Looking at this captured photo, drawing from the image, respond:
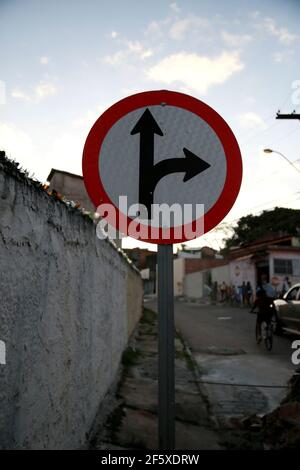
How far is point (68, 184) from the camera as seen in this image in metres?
8.38

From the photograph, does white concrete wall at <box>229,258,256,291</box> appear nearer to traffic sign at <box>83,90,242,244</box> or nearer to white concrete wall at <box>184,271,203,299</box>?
white concrete wall at <box>184,271,203,299</box>

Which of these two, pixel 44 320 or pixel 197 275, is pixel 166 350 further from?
pixel 197 275

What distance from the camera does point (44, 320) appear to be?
2.23 m

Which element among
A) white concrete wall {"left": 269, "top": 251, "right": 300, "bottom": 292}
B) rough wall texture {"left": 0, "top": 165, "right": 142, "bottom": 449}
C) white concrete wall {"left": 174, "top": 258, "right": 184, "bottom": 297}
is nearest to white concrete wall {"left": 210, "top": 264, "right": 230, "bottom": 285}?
white concrete wall {"left": 269, "top": 251, "right": 300, "bottom": 292}

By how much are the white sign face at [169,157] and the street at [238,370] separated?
3.43 metres

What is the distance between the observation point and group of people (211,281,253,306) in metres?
26.2

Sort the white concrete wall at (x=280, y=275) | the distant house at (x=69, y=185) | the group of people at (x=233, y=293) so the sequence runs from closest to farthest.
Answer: the distant house at (x=69, y=185), the white concrete wall at (x=280, y=275), the group of people at (x=233, y=293)

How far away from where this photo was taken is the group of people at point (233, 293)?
26234 mm

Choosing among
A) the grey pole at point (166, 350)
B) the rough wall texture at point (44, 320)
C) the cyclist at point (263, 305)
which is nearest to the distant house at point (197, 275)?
the cyclist at point (263, 305)

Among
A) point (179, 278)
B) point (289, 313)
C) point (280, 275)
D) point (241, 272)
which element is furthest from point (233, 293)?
point (179, 278)

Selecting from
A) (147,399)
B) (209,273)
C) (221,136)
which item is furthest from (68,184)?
(209,273)

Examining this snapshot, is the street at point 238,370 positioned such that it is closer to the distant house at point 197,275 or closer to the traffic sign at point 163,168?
the traffic sign at point 163,168
